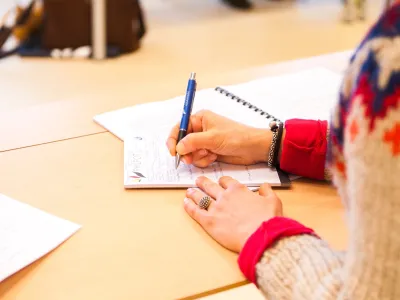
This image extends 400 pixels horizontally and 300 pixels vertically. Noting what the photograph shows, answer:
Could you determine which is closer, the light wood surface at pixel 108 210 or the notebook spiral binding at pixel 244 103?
the light wood surface at pixel 108 210

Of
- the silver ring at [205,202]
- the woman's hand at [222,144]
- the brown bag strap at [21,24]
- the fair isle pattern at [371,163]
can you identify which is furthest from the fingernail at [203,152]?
the brown bag strap at [21,24]

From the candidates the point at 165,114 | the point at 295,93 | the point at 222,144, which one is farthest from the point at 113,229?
the point at 295,93

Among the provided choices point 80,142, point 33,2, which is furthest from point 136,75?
point 80,142

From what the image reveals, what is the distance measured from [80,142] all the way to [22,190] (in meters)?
0.17

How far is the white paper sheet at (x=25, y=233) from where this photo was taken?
674 millimetres

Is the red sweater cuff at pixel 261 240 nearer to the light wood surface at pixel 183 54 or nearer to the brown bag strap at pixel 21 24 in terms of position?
the light wood surface at pixel 183 54

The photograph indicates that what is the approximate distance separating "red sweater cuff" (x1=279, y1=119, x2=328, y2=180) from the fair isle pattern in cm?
30

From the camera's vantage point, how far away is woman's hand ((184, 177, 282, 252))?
72 centimetres

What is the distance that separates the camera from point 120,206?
2.60 ft

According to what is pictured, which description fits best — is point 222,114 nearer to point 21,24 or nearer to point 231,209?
point 231,209

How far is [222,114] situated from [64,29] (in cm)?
168

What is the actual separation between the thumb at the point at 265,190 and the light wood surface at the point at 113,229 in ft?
0.10

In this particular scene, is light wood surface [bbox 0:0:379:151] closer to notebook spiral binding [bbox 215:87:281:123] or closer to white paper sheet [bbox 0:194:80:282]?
notebook spiral binding [bbox 215:87:281:123]

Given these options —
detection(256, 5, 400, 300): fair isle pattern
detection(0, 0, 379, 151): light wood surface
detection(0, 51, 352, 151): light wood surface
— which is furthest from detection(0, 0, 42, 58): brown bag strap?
detection(256, 5, 400, 300): fair isle pattern
